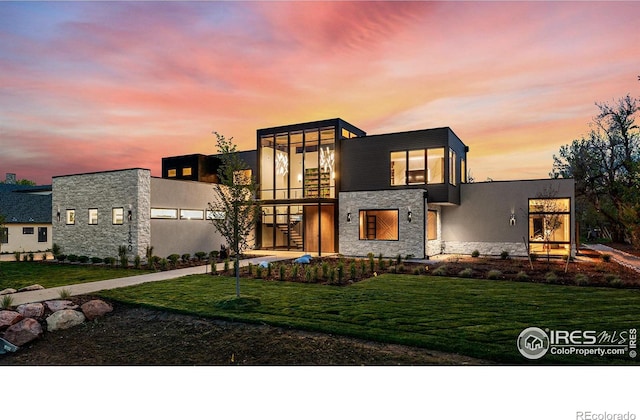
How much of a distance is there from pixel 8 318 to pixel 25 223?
21.7 meters

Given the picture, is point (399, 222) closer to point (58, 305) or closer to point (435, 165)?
point (435, 165)

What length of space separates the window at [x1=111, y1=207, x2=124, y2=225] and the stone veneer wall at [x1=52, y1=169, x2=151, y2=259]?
145 millimetres

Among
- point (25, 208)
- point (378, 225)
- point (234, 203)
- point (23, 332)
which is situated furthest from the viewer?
point (25, 208)

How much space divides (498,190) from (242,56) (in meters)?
14.9

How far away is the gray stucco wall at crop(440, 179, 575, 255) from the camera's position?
61.7 feet

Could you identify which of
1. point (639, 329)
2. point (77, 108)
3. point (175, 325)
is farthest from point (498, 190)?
point (77, 108)

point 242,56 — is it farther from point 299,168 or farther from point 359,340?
point 299,168

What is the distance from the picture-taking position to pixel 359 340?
592 cm

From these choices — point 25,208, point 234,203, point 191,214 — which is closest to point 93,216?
point 191,214

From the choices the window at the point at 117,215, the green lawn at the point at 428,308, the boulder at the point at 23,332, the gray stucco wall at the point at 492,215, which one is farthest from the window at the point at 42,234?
the gray stucco wall at the point at 492,215

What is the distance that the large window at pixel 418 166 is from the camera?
1905 centimetres

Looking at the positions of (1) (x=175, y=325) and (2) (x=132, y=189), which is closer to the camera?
(1) (x=175, y=325)

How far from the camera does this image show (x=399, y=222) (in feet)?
60.5

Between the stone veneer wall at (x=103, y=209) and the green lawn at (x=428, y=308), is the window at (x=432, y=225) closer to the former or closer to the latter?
the green lawn at (x=428, y=308)
